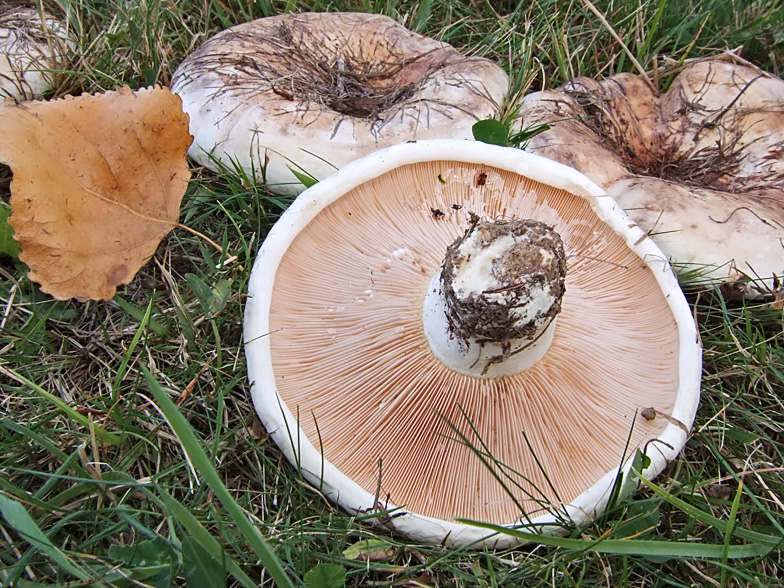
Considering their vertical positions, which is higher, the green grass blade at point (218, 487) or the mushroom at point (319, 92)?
the mushroom at point (319, 92)

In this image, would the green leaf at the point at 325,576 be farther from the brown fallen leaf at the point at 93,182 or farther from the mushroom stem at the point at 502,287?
the brown fallen leaf at the point at 93,182

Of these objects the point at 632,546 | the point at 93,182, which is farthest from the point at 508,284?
the point at 93,182

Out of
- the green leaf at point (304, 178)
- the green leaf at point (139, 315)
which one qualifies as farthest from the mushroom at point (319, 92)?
the green leaf at point (139, 315)

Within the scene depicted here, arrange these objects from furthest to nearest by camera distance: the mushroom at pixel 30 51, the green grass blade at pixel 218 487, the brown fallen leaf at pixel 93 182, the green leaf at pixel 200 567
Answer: the mushroom at pixel 30 51 < the brown fallen leaf at pixel 93 182 < the green leaf at pixel 200 567 < the green grass blade at pixel 218 487

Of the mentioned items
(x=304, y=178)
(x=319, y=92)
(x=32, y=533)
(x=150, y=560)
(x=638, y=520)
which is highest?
(x=319, y=92)

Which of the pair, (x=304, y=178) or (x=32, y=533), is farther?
(x=304, y=178)

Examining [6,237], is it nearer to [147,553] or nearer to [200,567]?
[147,553]

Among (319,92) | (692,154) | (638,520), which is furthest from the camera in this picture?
(692,154)

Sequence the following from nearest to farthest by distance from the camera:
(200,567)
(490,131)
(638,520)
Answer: (200,567) → (638,520) → (490,131)

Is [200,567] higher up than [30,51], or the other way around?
[30,51]
